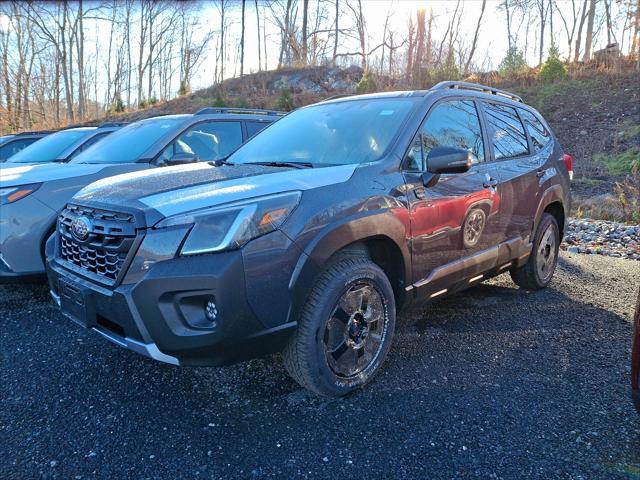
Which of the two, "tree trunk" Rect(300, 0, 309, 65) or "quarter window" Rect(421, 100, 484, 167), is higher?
"tree trunk" Rect(300, 0, 309, 65)

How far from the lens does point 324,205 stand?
2520mm

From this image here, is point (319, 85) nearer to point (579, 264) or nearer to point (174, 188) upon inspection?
point (579, 264)

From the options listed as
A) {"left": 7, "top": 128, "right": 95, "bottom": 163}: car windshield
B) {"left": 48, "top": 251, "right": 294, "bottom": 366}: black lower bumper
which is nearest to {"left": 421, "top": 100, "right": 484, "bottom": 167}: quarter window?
{"left": 48, "top": 251, "right": 294, "bottom": 366}: black lower bumper

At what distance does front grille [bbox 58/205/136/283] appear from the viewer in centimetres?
232

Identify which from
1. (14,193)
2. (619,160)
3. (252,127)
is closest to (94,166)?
(14,193)

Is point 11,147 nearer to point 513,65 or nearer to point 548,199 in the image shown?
point 548,199

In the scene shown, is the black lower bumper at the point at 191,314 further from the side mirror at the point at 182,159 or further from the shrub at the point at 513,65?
the shrub at the point at 513,65

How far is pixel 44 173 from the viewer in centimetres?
423

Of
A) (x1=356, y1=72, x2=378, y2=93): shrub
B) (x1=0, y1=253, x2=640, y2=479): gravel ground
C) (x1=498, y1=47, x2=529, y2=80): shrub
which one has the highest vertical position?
(x1=498, y1=47, x2=529, y2=80): shrub

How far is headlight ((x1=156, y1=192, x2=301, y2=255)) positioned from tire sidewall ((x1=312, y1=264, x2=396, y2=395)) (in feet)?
1.71

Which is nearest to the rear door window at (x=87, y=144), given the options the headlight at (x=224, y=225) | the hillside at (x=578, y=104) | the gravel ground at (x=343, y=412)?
the gravel ground at (x=343, y=412)

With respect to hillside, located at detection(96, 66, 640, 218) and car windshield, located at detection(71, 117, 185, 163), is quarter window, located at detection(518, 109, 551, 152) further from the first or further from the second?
hillside, located at detection(96, 66, 640, 218)

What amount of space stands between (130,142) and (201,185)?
9.90 ft

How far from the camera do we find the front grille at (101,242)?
232cm
